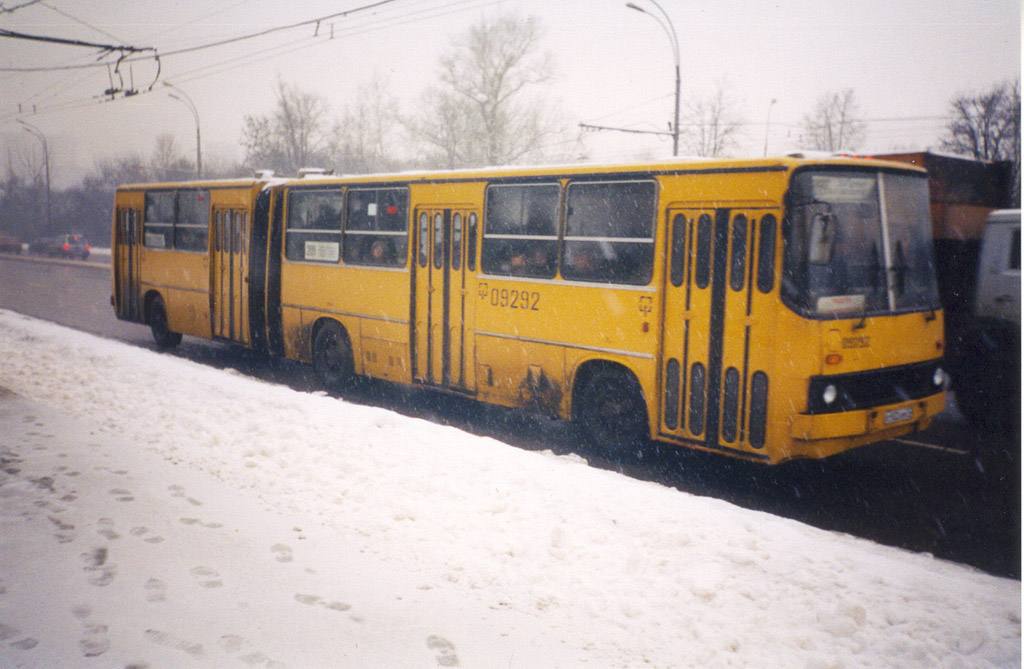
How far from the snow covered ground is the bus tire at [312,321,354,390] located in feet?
14.2

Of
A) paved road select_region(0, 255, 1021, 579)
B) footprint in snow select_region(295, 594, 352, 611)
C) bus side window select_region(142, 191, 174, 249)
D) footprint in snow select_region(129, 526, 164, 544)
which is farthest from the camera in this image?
bus side window select_region(142, 191, 174, 249)

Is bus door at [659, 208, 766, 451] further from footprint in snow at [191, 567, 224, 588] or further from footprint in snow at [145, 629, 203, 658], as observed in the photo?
footprint in snow at [145, 629, 203, 658]

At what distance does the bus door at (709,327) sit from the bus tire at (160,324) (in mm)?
10515

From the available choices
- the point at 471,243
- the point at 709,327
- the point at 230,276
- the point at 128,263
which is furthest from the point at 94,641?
the point at 128,263

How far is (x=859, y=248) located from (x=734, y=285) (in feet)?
3.32

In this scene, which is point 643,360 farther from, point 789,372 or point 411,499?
point 411,499

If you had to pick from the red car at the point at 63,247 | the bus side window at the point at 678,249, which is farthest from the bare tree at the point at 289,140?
the red car at the point at 63,247

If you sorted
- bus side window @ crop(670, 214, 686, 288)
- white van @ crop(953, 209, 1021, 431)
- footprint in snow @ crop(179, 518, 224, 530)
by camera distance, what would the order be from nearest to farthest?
footprint in snow @ crop(179, 518, 224, 530) < bus side window @ crop(670, 214, 686, 288) < white van @ crop(953, 209, 1021, 431)

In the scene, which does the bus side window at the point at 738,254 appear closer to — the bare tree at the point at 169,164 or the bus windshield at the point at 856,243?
the bus windshield at the point at 856,243

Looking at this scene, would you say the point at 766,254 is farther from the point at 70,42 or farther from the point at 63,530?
the point at 70,42

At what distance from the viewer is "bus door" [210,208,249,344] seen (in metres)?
12.1

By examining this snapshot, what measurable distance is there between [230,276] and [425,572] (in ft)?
30.8

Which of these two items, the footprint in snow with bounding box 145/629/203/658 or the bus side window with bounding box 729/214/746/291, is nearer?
the footprint in snow with bounding box 145/629/203/658

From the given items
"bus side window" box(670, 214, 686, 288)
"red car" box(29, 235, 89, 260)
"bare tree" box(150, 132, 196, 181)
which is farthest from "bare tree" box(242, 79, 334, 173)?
"red car" box(29, 235, 89, 260)
